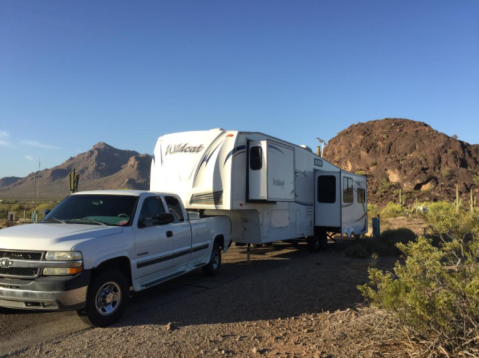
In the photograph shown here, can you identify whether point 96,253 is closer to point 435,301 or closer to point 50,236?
point 50,236

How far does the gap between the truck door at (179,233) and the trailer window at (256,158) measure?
107 inches

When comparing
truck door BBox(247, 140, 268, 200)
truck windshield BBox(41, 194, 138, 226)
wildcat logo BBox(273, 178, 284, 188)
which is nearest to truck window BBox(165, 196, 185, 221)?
truck windshield BBox(41, 194, 138, 226)

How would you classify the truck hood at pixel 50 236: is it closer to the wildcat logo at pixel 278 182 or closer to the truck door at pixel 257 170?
the truck door at pixel 257 170

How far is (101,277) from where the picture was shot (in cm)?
518

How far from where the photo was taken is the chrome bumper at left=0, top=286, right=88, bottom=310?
15.5 ft

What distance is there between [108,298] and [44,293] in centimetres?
87

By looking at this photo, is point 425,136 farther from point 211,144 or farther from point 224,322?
point 224,322

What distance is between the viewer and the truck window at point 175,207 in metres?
7.45

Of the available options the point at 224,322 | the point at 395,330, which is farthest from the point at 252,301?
the point at 395,330

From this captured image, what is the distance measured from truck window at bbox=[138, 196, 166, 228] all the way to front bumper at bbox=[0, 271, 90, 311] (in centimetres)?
155

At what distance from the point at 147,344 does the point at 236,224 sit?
585 centimetres

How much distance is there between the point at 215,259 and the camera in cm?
877

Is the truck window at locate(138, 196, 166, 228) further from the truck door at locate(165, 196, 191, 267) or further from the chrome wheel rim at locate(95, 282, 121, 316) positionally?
the chrome wheel rim at locate(95, 282, 121, 316)

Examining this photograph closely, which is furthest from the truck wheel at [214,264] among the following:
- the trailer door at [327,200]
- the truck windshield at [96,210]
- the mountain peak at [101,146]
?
the mountain peak at [101,146]
